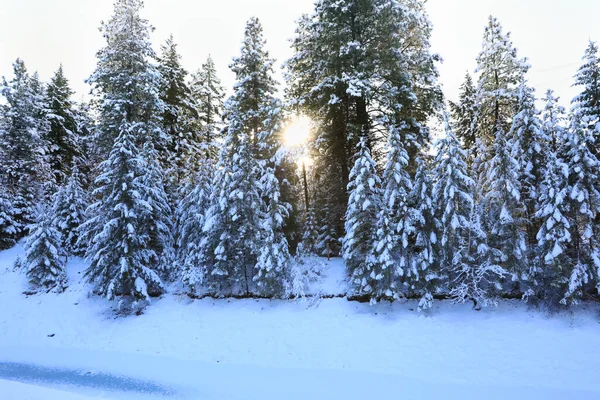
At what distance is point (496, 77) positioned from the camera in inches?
766

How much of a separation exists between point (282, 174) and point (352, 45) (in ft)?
27.9

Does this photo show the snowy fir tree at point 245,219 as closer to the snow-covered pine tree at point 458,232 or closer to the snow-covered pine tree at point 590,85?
the snow-covered pine tree at point 458,232

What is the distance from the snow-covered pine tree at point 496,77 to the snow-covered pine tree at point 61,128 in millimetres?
35846

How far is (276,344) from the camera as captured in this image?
1520 cm

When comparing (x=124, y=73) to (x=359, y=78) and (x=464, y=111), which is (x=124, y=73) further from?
(x=464, y=111)

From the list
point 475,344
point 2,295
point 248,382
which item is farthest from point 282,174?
point 2,295

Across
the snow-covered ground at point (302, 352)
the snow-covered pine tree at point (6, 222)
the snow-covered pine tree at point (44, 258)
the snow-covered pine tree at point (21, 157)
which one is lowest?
the snow-covered ground at point (302, 352)

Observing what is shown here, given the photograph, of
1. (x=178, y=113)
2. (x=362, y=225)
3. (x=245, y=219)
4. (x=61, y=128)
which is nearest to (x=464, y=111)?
(x=362, y=225)

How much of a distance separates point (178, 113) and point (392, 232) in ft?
70.3

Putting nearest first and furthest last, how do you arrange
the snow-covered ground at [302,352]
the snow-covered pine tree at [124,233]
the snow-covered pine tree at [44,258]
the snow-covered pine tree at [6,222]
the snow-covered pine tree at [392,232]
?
the snow-covered ground at [302,352] < the snow-covered pine tree at [392,232] < the snow-covered pine tree at [124,233] < the snow-covered pine tree at [44,258] < the snow-covered pine tree at [6,222]

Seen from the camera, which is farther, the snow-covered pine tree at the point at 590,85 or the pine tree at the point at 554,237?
the snow-covered pine tree at the point at 590,85

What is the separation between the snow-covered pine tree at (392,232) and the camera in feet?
50.1

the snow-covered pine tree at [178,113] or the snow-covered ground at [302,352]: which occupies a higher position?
the snow-covered pine tree at [178,113]

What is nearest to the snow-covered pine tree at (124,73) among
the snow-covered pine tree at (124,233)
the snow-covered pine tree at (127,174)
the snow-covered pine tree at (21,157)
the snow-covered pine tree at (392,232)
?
the snow-covered pine tree at (127,174)
